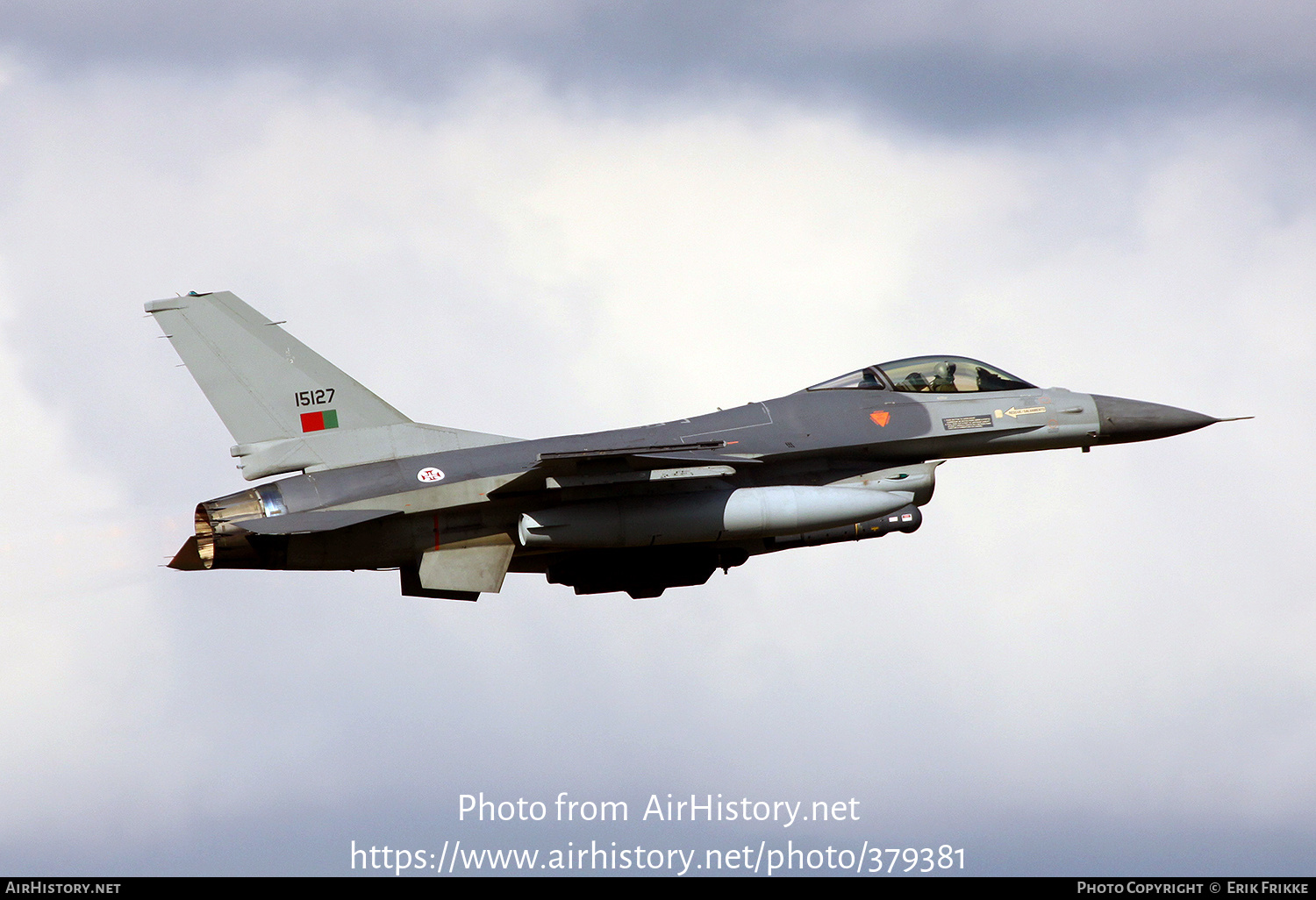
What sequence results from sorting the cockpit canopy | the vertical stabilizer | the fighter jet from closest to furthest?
the fighter jet
the vertical stabilizer
the cockpit canopy

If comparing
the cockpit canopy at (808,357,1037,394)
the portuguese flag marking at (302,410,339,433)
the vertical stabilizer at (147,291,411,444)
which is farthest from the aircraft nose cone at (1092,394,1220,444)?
the portuguese flag marking at (302,410,339,433)

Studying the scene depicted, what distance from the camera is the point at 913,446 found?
24.5 m

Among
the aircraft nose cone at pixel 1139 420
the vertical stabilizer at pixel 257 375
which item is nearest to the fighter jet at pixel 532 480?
the vertical stabilizer at pixel 257 375

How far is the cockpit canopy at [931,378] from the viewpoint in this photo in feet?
81.9

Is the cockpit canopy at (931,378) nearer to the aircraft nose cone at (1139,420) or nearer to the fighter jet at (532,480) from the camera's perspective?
the fighter jet at (532,480)

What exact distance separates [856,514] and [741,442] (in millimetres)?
1897

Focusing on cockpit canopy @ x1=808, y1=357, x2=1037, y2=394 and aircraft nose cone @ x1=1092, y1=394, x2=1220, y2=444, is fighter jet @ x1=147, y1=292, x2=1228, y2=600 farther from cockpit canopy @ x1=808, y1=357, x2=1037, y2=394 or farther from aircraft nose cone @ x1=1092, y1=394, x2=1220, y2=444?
aircraft nose cone @ x1=1092, y1=394, x2=1220, y2=444

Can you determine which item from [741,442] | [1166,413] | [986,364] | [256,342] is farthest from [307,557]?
[1166,413]

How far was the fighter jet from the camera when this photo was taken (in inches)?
881

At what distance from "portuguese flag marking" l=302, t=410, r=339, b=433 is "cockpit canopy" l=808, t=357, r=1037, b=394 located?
6794 millimetres

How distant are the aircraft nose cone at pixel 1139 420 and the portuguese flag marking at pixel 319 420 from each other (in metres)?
11.1

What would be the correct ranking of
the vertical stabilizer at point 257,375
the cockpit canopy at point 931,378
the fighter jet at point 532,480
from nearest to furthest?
the fighter jet at point 532,480 < the vertical stabilizer at point 257,375 < the cockpit canopy at point 931,378

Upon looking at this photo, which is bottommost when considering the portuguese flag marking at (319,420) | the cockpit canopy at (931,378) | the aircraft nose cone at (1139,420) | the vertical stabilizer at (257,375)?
the aircraft nose cone at (1139,420)
